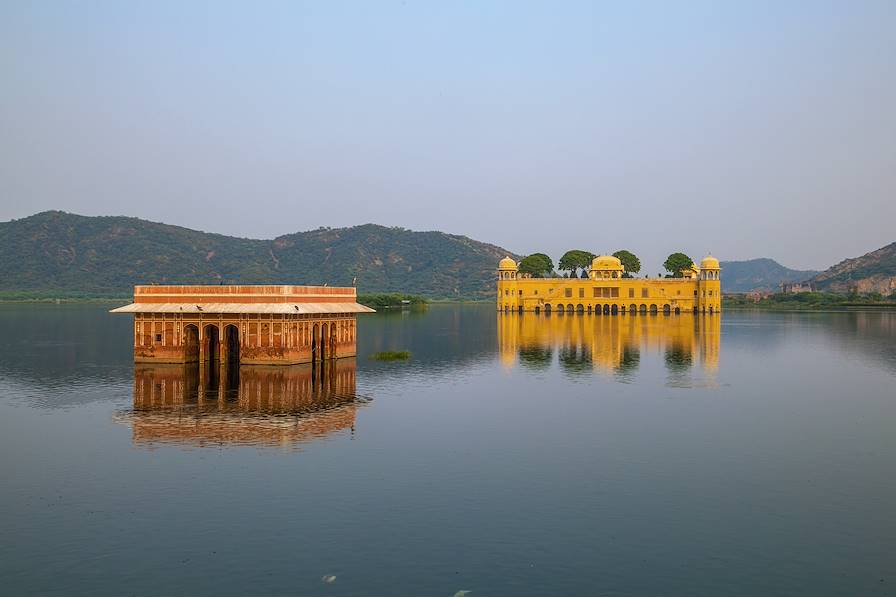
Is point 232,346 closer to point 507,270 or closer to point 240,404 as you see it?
point 240,404

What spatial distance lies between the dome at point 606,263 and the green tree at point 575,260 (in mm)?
9480

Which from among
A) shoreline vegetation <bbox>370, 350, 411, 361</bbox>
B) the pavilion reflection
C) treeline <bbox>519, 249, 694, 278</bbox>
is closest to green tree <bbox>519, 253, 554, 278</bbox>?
treeline <bbox>519, 249, 694, 278</bbox>

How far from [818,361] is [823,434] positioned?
34943 millimetres

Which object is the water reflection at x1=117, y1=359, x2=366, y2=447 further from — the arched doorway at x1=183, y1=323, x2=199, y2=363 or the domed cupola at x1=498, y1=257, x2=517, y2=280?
the domed cupola at x1=498, y1=257, x2=517, y2=280

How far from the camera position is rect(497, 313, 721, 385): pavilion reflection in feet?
201

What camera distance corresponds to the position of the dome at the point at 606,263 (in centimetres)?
17350

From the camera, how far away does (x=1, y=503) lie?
2314cm

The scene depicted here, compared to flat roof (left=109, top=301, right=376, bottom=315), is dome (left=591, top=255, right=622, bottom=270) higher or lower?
higher

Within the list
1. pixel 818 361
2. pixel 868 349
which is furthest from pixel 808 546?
pixel 868 349

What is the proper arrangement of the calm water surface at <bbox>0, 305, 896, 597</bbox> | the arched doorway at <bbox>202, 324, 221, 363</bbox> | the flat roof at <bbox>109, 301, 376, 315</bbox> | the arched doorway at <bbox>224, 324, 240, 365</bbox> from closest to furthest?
the calm water surface at <bbox>0, 305, 896, 597</bbox> < the flat roof at <bbox>109, 301, 376, 315</bbox> < the arched doorway at <bbox>202, 324, 221, 363</bbox> < the arched doorway at <bbox>224, 324, 240, 365</bbox>

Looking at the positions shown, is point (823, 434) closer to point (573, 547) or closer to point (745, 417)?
point (745, 417)

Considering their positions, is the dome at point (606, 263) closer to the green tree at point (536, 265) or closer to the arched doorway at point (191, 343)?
the green tree at point (536, 265)

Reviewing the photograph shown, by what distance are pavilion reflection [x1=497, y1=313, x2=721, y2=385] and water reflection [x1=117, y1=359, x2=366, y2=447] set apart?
19.1 meters

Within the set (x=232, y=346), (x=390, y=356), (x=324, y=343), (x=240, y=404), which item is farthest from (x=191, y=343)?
(x=240, y=404)
